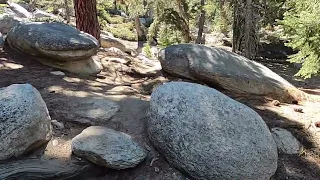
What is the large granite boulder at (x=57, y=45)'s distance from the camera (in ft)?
13.6

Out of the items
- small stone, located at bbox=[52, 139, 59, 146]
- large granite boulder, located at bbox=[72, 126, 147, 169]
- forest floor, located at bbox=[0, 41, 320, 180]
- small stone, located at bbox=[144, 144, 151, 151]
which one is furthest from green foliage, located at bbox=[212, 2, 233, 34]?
small stone, located at bbox=[52, 139, 59, 146]

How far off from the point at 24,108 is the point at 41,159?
387 millimetres

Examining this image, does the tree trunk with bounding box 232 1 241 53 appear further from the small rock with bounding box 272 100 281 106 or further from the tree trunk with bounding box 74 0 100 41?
the small rock with bounding box 272 100 281 106

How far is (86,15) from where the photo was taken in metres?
5.74

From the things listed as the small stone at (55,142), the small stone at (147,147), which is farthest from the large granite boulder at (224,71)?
the small stone at (55,142)

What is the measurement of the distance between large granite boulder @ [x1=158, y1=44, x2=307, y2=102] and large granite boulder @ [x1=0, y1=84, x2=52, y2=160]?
219cm

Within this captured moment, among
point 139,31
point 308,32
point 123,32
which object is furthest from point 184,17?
point 123,32

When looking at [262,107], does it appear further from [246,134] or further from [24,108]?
[24,108]

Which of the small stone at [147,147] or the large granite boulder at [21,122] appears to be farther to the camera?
the small stone at [147,147]

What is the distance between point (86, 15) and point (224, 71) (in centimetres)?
295

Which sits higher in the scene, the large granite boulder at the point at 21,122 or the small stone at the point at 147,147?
the large granite boulder at the point at 21,122

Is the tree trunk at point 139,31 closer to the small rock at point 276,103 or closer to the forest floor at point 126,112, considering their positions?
the forest floor at point 126,112

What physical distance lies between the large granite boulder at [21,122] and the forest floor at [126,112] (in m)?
0.14

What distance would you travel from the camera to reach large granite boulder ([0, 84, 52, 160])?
2217 millimetres
